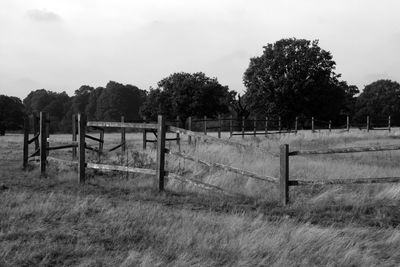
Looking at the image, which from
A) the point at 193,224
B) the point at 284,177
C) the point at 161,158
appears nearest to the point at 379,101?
the point at 161,158

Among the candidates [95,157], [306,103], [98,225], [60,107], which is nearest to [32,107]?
[60,107]

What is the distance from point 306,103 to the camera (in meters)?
52.8

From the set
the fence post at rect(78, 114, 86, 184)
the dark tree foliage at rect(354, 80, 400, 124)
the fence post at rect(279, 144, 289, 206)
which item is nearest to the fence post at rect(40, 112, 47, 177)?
the fence post at rect(78, 114, 86, 184)

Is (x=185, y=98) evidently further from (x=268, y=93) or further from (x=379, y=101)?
(x=379, y=101)

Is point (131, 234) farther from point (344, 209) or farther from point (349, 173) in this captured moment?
point (349, 173)

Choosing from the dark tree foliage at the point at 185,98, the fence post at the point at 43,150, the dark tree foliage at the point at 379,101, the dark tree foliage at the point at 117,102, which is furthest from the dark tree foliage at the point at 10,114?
the dark tree foliage at the point at 379,101

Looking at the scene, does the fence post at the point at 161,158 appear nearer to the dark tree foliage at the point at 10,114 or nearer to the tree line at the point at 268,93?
the tree line at the point at 268,93

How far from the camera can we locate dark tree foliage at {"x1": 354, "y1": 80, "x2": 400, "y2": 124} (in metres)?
90.2

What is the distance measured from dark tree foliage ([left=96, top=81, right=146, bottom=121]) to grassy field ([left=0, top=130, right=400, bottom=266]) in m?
92.5

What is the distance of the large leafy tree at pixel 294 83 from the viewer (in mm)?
52344

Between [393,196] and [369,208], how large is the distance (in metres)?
0.85

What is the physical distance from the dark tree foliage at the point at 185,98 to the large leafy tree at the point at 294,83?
846cm

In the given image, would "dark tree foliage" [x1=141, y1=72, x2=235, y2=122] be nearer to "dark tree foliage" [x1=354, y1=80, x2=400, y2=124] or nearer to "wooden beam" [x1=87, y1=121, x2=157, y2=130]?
"dark tree foliage" [x1=354, y1=80, x2=400, y2=124]

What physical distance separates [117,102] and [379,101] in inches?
2377
